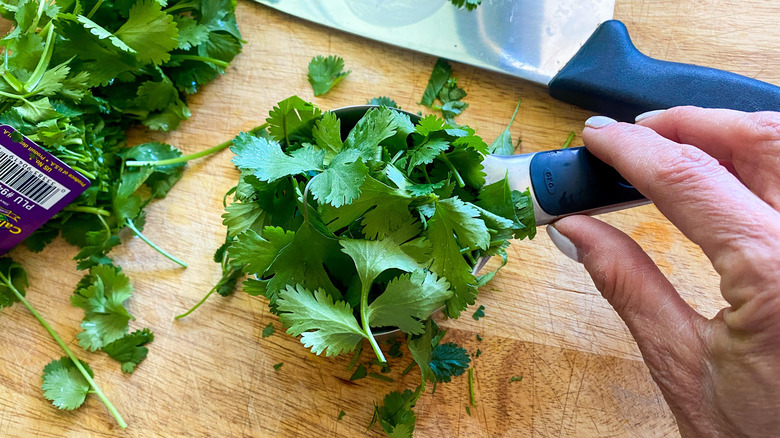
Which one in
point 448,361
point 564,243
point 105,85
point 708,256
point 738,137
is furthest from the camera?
point 105,85

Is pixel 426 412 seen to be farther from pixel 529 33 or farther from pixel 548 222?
pixel 529 33

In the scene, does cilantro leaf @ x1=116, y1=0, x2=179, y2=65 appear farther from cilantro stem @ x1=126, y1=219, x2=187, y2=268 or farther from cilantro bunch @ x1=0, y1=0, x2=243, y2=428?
cilantro stem @ x1=126, y1=219, x2=187, y2=268

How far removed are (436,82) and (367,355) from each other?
67 centimetres

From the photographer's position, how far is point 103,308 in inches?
46.1

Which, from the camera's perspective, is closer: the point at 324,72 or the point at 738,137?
the point at 738,137

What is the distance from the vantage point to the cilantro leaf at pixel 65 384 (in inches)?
45.0

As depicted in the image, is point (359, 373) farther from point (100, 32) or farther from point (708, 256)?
point (100, 32)

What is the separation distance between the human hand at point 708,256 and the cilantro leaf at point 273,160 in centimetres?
48

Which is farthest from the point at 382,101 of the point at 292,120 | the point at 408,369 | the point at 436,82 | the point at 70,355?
the point at 70,355

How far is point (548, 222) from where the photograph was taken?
39.2 inches

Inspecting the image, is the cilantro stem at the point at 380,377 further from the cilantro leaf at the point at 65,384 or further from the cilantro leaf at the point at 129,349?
the cilantro leaf at the point at 65,384

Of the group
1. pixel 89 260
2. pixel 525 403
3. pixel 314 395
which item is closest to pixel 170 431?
pixel 314 395

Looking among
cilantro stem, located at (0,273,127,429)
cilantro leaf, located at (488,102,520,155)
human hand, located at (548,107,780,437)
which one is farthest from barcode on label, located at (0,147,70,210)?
human hand, located at (548,107,780,437)

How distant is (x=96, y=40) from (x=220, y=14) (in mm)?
283
